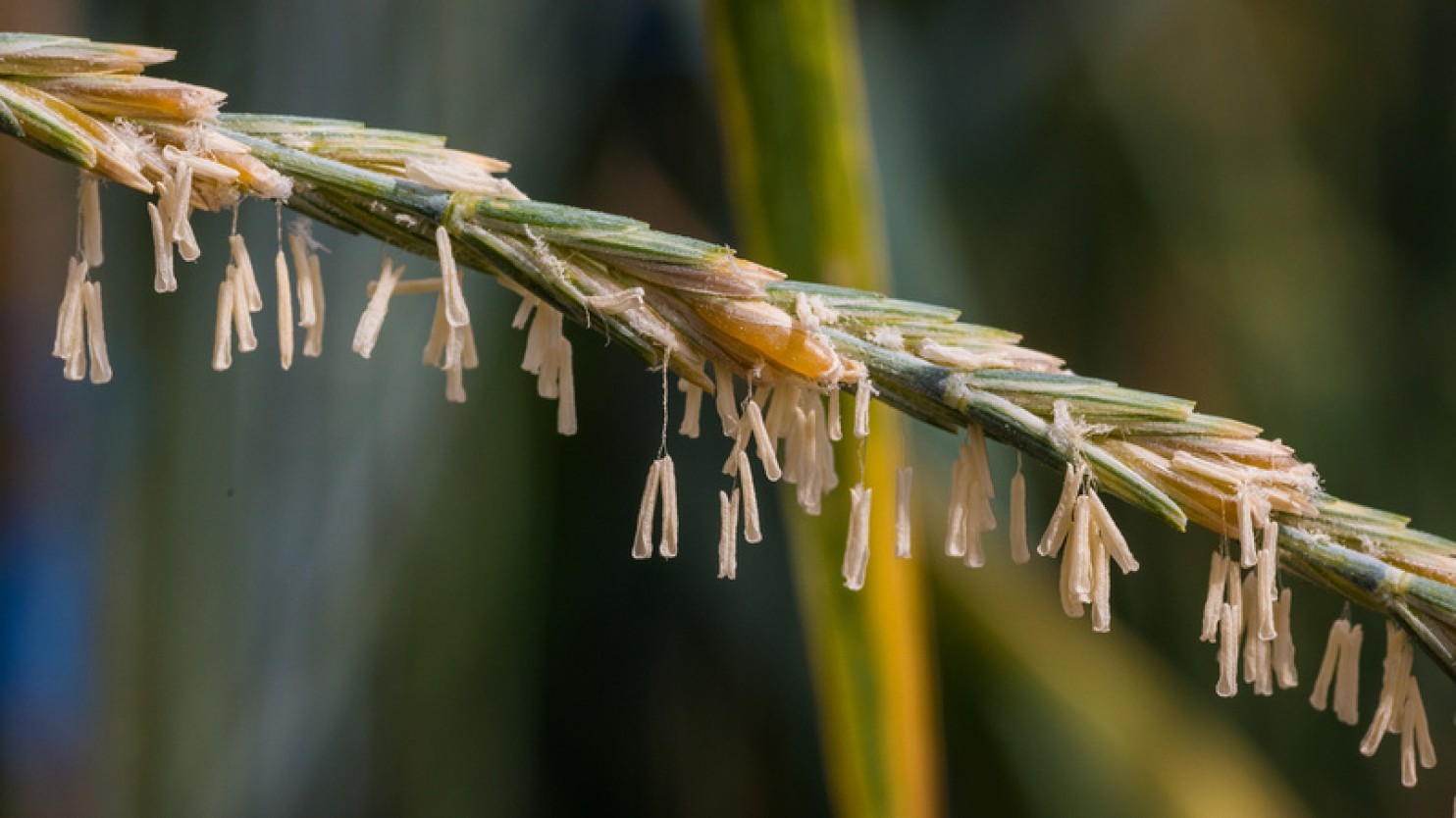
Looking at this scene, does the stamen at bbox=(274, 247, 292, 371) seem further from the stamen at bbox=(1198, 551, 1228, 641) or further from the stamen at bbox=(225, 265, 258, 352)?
the stamen at bbox=(1198, 551, 1228, 641)

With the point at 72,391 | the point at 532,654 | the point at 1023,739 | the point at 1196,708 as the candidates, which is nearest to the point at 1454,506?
the point at 1196,708

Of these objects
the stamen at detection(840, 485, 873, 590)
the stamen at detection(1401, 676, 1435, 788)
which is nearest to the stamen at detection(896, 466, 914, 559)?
the stamen at detection(840, 485, 873, 590)

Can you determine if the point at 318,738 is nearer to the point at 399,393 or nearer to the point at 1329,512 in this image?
the point at 399,393

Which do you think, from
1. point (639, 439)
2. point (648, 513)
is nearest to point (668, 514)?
point (648, 513)

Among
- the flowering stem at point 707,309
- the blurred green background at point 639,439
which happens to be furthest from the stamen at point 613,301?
the blurred green background at point 639,439

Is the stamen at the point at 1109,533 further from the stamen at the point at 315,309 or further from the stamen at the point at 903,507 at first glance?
the stamen at the point at 315,309

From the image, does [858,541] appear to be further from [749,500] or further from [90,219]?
[90,219]
